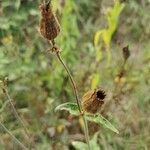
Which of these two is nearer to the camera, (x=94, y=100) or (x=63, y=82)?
(x=94, y=100)

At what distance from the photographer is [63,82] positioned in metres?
2.81

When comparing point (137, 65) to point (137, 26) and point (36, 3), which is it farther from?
point (36, 3)

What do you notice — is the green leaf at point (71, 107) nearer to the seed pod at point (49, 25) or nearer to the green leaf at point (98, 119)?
the green leaf at point (98, 119)

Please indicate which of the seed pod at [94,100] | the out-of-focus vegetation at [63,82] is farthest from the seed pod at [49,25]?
the out-of-focus vegetation at [63,82]

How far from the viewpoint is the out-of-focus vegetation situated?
8.16 ft

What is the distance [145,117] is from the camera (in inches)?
108

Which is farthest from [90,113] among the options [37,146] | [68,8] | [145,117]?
[68,8]

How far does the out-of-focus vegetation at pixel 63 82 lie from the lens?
249 cm

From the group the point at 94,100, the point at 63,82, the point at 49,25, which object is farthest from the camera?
the point at 63,82

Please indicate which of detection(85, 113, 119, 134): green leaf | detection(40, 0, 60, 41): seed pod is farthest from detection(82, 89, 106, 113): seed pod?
detection(40, 0, 60, 41): seed pod

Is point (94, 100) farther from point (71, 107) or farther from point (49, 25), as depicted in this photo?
point (49, 25)

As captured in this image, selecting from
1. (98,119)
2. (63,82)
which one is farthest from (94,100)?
(63,82)

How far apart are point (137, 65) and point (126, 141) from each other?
2.81ft

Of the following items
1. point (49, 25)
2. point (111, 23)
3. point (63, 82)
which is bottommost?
point (49, 25)
